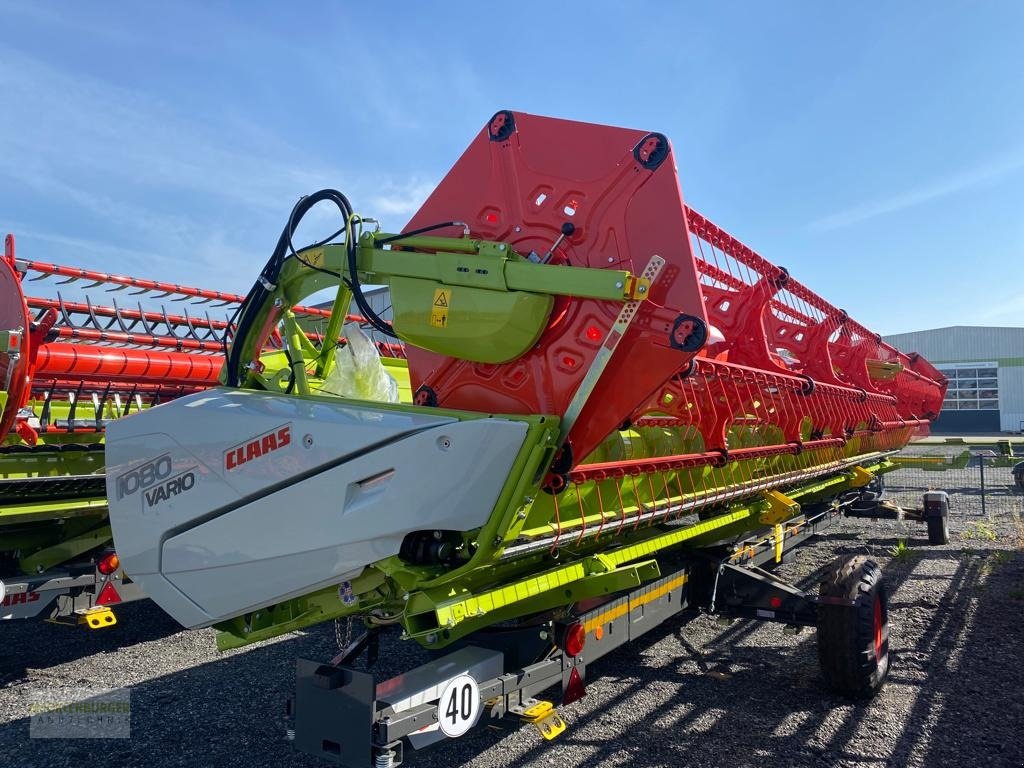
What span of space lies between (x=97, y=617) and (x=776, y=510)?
17.6ft

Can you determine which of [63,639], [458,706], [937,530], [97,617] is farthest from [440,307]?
[937,530]

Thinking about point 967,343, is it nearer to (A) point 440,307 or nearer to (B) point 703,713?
(B) point 703,713

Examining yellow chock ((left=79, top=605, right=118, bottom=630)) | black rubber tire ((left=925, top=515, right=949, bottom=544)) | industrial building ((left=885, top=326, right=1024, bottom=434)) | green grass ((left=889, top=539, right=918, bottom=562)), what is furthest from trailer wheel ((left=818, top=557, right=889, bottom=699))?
industrial building ((left=885, top=326, right=1024, bottom=434))

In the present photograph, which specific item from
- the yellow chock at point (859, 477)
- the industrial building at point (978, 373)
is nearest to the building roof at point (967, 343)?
the industrial building at point (978, 373)

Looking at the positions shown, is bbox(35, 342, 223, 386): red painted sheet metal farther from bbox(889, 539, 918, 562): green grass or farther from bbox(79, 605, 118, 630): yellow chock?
bbox(889, 539, 918, 562): green grass

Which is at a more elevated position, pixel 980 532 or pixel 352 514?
pixel 352 514

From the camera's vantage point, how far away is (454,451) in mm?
2715

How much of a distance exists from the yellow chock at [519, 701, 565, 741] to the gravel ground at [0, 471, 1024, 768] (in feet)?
1.49

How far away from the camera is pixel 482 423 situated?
9.00 ft

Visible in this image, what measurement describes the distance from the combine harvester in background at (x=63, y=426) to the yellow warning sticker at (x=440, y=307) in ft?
11.3

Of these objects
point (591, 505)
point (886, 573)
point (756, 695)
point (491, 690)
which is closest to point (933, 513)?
point (886, 573)

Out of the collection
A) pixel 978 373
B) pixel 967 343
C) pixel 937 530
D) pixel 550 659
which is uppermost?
pixel 967 343

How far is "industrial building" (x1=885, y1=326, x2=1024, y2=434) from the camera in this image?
44812 mm

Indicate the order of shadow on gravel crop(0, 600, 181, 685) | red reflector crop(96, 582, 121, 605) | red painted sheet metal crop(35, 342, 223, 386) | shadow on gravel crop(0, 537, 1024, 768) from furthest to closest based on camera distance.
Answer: shadow on gravel crop(0, 600, 181, 685) < red reflector crop(96, 582, 121, 605) < red painted sheet metal crop(35, 342, 223, 386) < shadow on gravel crop(0, 537, 1024, 768)
